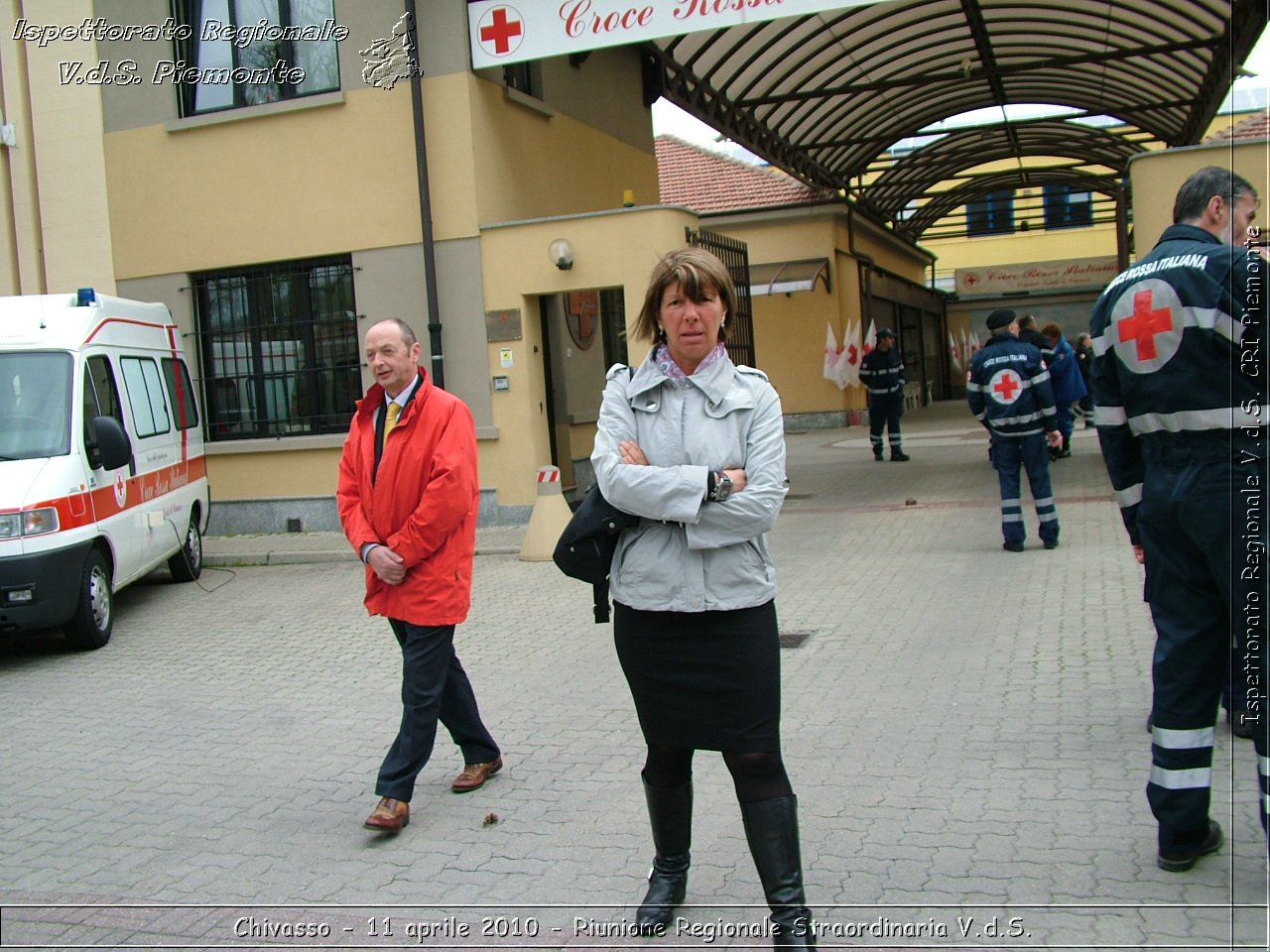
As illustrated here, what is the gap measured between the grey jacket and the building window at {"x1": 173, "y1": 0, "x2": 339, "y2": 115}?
11337 millimetres

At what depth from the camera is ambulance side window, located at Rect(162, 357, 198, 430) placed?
37.5 ft

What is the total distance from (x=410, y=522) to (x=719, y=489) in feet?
5.75

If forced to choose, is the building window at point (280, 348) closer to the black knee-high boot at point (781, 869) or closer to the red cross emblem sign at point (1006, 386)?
the red cross emblem sign at point (1006, 386)

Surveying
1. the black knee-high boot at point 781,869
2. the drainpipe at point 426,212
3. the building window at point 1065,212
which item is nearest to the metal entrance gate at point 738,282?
the drainpipe at point 426,212

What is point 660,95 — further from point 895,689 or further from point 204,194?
point 895,689

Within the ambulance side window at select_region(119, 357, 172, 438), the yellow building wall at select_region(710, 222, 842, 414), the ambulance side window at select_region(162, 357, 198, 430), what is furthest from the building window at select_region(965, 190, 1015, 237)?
the ambulance side window at select_region(119, 357, 172, 438)

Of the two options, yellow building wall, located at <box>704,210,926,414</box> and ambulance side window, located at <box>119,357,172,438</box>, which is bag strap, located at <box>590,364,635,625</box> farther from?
yellow building wall, located at <box>704,210,926,414</box>

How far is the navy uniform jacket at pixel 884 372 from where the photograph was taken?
18109 millimetres

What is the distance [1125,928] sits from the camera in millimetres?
3572

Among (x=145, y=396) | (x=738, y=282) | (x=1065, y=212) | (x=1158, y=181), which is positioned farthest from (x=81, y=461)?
(x=1065, y=212)

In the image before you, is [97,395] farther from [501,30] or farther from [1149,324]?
[1149,324]

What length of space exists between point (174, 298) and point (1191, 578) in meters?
13.1

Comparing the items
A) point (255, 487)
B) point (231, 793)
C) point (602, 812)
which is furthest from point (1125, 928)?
point (255, 487)

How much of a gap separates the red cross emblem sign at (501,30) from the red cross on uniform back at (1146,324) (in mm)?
9783
